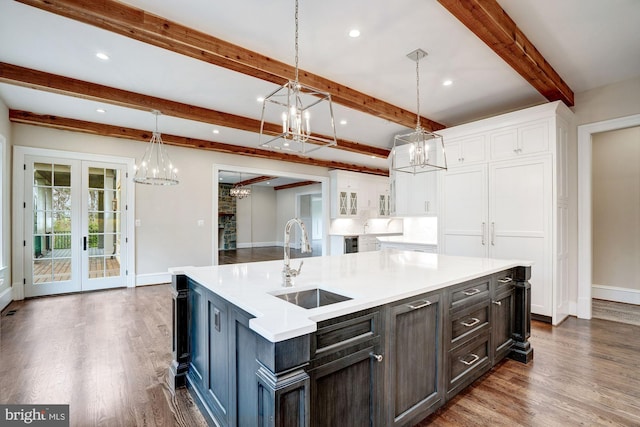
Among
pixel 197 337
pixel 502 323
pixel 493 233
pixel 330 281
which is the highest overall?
pixel 493 233

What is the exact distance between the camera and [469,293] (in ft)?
7.07

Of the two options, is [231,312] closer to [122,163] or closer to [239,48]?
[239,48]

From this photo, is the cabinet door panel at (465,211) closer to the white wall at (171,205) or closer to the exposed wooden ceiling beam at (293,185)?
the white wall at (171,205)

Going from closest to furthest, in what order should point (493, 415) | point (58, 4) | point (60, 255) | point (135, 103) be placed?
point (493, 415) → point (58, 4) → point (135, 103) → point (60, 255)

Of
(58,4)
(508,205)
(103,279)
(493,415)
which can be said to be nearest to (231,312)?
(493,415)

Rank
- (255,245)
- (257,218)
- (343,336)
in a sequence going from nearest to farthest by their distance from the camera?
(343,336), (255,245), (257,218)

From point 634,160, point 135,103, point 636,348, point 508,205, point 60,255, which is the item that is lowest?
point 636,348

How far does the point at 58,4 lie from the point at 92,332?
314 cm

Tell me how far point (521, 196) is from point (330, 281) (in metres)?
3.25

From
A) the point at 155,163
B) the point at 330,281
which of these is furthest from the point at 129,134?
the point at 330,281

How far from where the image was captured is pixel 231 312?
1550 mm

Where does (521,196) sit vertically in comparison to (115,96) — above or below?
below

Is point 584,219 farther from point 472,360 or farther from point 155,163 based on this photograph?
point 155,163

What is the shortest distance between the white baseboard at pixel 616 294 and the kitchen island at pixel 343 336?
339 centimetres
